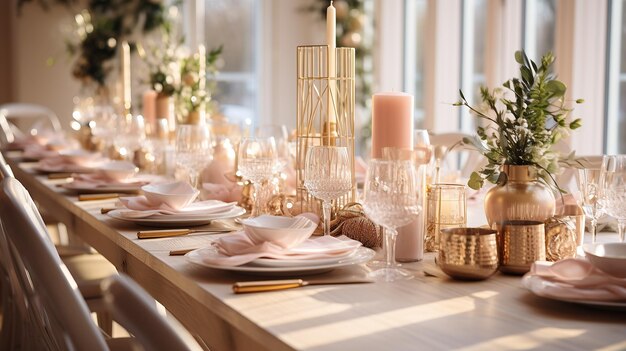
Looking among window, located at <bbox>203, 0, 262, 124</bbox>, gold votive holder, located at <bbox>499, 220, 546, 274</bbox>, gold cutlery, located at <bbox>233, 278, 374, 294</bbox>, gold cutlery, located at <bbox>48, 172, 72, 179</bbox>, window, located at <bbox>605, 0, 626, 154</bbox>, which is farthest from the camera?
window, located at <bbox>203, 0, 262, 124</bbox>

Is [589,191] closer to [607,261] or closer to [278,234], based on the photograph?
[607,261]

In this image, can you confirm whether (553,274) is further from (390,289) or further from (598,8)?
(598,8)

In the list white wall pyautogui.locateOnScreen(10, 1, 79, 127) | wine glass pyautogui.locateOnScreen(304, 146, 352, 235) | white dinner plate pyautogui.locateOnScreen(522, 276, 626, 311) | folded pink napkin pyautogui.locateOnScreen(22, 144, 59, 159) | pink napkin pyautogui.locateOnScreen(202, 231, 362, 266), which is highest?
white wall pyautogui.locateOnScreen(10, 1, 79, 127)

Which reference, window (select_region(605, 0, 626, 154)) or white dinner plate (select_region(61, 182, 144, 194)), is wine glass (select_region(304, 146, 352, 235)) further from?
window (select_region(605, 0, 626, 154))

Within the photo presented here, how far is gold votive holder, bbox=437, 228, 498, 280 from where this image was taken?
1343mm

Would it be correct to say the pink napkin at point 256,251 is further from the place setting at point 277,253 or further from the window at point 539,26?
the window at point 539,26

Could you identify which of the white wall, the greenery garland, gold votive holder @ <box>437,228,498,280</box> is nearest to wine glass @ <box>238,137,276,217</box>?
gold votive holder @ <box>437,228,498,280</box>

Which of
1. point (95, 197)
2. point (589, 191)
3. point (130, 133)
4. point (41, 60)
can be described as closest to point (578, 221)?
point (589, 191)

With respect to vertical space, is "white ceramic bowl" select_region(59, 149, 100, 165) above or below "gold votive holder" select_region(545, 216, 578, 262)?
above

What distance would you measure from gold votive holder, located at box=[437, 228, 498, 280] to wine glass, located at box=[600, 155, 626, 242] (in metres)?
0.26

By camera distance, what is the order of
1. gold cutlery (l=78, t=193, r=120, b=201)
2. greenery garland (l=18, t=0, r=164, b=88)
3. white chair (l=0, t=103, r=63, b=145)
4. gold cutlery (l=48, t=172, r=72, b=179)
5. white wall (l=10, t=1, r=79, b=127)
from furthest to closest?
1. white wall (l=10, t=1, r=79, b=127)
2. greenery garland (l=18, t=0, r=164, b=88)
3. white chair (l=0, t=103, r=63, b=145)
4. gold cutlery (l=48, t=172, r=72, b=179)
5. gold cutlery (l=78, t=193, r=120, b=201)

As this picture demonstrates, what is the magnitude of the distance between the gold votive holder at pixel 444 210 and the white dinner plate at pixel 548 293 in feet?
1.08

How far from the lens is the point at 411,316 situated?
1.14 meters

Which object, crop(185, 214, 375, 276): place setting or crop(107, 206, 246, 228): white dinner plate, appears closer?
crop(185, 214, 375, 276): place setting
